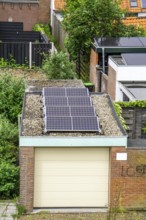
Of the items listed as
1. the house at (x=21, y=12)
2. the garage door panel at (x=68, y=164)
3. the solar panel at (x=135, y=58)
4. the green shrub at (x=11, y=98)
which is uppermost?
the house at (x=21, y=12)

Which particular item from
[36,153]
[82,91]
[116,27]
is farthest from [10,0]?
[36,153]

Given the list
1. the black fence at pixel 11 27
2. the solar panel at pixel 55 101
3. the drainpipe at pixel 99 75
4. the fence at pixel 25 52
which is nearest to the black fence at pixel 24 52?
the fence at pixel 25 52

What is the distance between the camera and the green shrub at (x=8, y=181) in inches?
697

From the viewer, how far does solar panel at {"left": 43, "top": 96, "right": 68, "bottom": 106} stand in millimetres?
18938

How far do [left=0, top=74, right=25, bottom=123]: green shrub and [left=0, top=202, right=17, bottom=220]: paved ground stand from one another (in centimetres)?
680

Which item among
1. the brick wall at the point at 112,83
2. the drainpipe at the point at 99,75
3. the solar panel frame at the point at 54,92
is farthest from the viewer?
the drainpipe at the point at 99,75

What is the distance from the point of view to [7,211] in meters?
16.8

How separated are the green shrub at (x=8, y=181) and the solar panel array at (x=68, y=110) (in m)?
1.80

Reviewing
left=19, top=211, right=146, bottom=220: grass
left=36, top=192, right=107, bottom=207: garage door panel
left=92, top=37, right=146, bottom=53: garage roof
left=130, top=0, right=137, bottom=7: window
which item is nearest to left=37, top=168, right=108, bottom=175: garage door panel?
left=36, top=192, right=107, bottom=207: garage door panel

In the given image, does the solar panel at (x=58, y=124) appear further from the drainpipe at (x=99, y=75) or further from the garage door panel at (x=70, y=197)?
the drainpipe at (x=99, y=75)

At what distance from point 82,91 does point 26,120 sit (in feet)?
9.11

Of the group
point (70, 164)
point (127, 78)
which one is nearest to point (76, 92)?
point (70, 164)

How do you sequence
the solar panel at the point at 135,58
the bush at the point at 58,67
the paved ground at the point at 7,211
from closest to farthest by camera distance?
the paved ground at the point at 7,211 < the solar panel at the point at 135,58 < the bush at the point at 58,67

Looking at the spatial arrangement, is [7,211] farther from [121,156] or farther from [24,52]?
[24,52]
